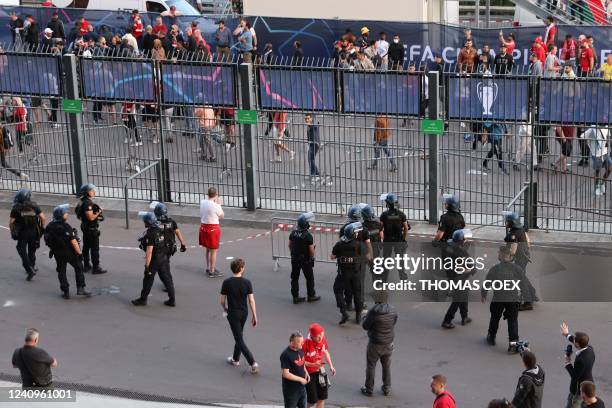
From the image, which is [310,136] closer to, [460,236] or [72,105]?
[72,105]

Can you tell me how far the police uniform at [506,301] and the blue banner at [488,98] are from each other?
4070 millimetres

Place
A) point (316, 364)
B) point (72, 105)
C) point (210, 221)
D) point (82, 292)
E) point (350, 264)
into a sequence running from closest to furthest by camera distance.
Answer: point (316, 364)
point (350, 264)
point (82, 292)
point (210, 221)
point (72, 105)

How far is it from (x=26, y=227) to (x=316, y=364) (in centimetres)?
616

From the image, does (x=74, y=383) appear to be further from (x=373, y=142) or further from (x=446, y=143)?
(x=446, y=143)

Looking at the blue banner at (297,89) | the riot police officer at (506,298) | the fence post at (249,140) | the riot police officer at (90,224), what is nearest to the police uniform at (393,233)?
the riot police officer at (506,298)

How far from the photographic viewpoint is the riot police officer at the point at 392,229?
631 inches

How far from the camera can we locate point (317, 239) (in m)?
17.6

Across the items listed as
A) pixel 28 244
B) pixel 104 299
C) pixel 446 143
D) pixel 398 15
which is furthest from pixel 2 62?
pixel 398 15

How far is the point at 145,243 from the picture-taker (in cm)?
1541

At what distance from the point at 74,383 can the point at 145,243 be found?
243 cm

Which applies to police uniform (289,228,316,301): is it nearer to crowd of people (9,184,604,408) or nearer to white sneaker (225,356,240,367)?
crowd of people (9,184,604,408)

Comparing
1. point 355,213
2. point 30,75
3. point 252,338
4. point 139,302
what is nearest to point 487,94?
point 355,213

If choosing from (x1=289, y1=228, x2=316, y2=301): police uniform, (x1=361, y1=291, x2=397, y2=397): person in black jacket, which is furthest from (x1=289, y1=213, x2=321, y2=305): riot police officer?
(x1=361, y1=291, x2=397, y2=397): person in black jacket

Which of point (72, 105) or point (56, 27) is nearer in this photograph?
point (72, 105)
